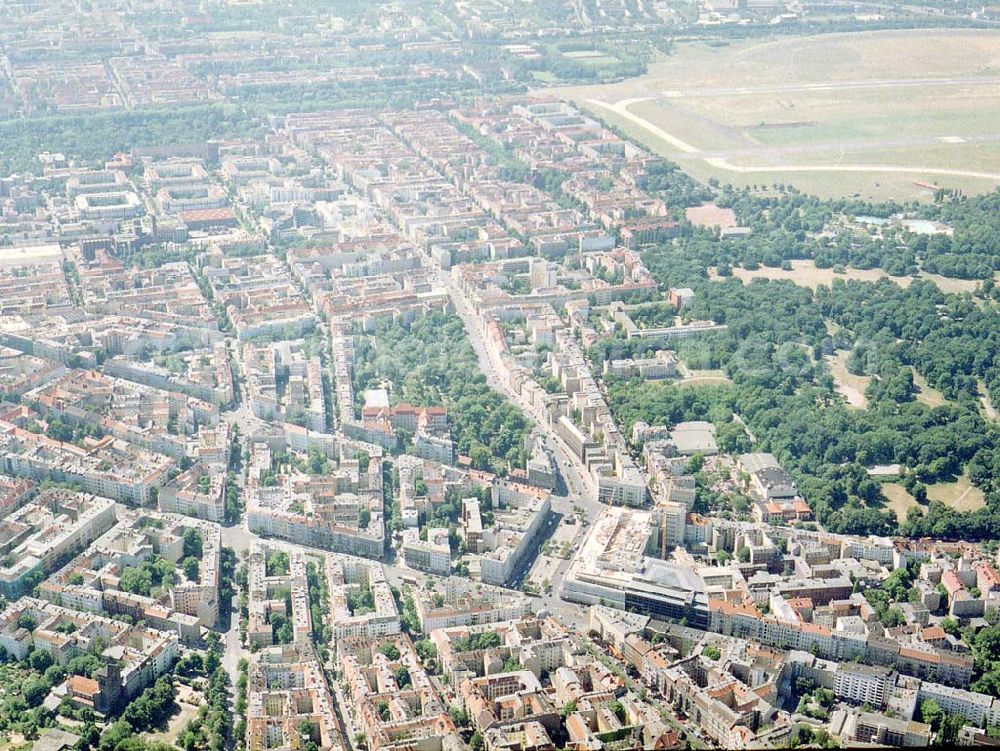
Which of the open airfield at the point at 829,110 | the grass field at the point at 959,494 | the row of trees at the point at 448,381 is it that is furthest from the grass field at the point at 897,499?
the open airfield at the point at 829,110

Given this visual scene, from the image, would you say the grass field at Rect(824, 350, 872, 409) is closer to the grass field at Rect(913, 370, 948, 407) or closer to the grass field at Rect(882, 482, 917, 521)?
the grass field at Rect(913, 370, 948, 407)

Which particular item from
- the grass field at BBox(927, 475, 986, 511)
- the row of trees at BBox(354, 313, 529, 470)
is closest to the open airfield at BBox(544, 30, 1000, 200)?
the row of trees at BBox(354, 313, 529, 470)

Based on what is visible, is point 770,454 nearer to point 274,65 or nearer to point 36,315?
point 36,315

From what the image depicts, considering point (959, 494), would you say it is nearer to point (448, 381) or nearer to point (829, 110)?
point (448, 381)

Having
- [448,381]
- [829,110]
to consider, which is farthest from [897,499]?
[829,110]

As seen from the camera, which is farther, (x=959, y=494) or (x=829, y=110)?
(x=829, y=110)

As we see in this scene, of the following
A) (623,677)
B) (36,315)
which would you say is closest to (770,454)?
(623,677)
